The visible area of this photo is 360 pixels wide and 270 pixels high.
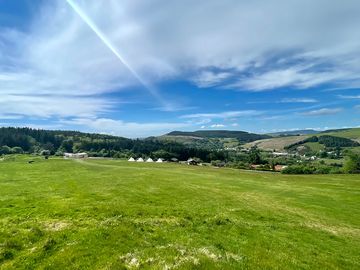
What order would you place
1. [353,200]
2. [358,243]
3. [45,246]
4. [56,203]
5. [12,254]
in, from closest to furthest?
1. [12,254]
2. [45,246]
3. [358,243]
4. [56,203]
5. [353,200]

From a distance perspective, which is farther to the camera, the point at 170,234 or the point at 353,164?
the point at 353,164

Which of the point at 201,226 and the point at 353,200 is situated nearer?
the point at 201,226

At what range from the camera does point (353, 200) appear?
167 ft

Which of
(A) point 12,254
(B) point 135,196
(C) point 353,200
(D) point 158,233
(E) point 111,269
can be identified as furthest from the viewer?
(C) point 353,200

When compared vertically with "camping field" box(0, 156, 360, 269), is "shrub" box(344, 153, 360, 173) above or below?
above

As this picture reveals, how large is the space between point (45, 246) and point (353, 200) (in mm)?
48820

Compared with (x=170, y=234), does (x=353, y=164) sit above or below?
above

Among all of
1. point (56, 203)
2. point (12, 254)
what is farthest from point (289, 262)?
point (56, 203)

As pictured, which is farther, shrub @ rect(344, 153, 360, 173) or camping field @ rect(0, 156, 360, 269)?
shrub @ rect(344, 153, 360, 173)

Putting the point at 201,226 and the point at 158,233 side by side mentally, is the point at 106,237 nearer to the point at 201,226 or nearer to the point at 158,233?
the point at 158,233

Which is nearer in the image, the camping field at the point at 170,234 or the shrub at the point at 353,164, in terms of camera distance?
the camping field at the point at 170,234

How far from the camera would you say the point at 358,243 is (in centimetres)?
2655

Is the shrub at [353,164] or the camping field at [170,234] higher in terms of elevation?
the shrub at [353,164]

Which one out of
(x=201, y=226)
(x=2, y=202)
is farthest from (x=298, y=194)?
(x=2, y=202)
